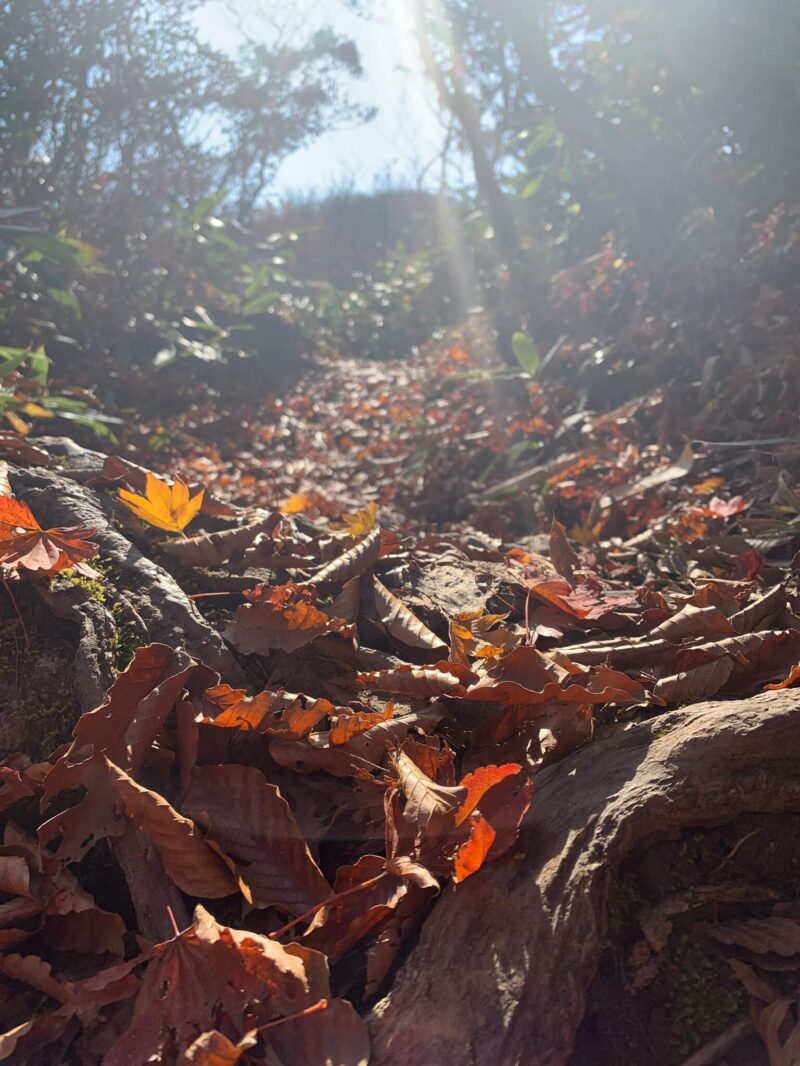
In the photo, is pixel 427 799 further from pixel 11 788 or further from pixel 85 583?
pixel 85 583

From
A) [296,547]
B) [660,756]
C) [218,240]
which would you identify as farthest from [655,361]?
[218,240]

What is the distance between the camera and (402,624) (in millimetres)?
1893

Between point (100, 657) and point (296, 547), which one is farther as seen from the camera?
point (296, 547)

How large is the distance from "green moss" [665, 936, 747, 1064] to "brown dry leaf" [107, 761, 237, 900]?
0.69 meters

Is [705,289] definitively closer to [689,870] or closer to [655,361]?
[655,361]

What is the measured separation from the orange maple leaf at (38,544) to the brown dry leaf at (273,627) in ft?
1.10

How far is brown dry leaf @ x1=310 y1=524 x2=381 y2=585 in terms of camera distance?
6.74 feet

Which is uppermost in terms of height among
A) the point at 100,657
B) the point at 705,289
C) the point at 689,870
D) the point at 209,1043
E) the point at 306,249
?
the point at 306,249

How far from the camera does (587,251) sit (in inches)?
277

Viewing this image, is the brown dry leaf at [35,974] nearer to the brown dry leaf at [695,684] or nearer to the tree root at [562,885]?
the tree root at [562,885]

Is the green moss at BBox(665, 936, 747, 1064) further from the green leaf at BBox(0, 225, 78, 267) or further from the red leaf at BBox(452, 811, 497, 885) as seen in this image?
the green leaf at BBox(0, 225, 78, 267)

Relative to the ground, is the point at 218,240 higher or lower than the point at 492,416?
higher

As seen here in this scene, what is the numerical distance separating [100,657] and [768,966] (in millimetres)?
1317

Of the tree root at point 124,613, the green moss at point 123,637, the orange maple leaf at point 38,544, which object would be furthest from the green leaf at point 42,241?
the green moss at point 123,637
